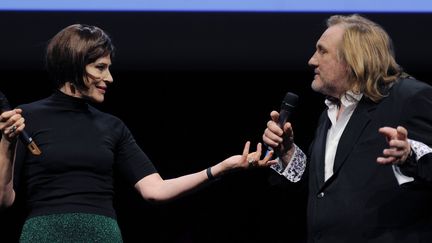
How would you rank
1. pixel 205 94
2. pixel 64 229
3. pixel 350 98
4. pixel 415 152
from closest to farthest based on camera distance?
pixel 415 152
pixel 64 229
pixel 350 98
pixel 205 94

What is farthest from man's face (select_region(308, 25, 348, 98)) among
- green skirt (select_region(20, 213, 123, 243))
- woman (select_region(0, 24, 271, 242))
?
green skirt (select_region(20, 213, 123, 243))

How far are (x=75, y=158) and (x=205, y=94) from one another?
159cm

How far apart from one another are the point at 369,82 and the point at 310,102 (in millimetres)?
1551

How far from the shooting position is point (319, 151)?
2.44 metres

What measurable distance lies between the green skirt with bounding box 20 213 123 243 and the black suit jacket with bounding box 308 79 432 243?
59cm

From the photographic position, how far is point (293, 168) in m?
2.55

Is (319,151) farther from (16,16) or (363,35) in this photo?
(16,16)

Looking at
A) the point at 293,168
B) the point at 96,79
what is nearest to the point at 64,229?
the point at 96,79

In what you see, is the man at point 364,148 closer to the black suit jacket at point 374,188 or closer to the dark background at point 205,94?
the black suit jacket at point 374,188

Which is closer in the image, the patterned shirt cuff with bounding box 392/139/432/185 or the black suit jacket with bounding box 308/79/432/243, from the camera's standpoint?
the patterned shirt cuff with bounding box 392/139/432/185

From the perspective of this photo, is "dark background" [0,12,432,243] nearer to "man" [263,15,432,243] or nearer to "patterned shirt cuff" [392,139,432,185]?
"man" [263,15,432,243]

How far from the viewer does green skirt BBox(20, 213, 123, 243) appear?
224 cm

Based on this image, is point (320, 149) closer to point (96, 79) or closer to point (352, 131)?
point (352, 131)

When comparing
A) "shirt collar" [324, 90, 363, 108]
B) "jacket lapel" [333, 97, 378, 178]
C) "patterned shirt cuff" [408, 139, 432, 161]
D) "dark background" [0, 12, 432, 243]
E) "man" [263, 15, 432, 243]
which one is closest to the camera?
"patterned shirt cuff" [408, 139, 432, 161]
